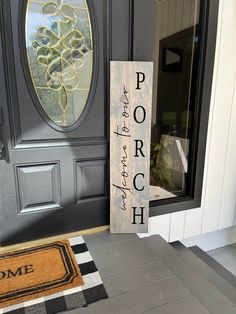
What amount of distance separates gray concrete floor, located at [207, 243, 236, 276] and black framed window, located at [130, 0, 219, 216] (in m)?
0.66

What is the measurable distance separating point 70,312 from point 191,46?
1.96 metres

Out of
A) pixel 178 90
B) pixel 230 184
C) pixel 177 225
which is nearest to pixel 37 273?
pixel 177 225

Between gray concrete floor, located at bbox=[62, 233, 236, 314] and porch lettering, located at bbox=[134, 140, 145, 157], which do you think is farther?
porch lettering, located at bbox=[134, 140, 145, 157]

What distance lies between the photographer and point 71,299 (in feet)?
3.62

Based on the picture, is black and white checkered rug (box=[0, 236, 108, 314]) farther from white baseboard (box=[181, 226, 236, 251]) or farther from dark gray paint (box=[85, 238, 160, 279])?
white baseboard (box=[181, 226, 236, 251])

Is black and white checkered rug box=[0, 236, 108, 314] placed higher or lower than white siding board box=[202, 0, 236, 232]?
lower

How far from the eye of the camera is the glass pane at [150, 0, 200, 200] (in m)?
1.78

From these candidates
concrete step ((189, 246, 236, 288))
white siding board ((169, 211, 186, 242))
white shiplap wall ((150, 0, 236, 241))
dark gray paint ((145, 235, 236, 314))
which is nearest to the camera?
dark gray paint ((145, 235, 236, 314))

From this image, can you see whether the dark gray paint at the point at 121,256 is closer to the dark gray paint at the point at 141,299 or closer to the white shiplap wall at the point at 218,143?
the dark gray paint at the point at 141,299

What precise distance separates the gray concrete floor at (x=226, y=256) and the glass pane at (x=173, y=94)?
80cm

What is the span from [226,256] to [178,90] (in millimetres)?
1694

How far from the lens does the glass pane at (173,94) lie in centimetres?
178

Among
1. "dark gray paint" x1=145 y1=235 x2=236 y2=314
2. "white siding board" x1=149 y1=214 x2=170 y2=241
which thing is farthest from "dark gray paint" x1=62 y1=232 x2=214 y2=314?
"white siding board" x1=149 y1=214 x2=170 y2=241

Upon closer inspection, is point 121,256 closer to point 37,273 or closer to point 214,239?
point 37,273
